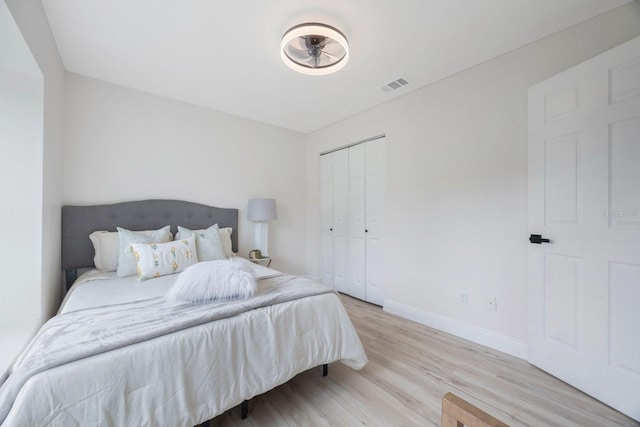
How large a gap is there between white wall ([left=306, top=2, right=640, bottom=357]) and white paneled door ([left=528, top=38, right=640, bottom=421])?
0.16m

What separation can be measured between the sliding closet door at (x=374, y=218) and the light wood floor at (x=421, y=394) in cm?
111

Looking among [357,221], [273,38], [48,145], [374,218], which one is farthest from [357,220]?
[48,145]

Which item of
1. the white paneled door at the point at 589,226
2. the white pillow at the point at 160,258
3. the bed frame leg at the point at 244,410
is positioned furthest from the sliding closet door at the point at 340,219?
the bed frame leg at the point at 244,410

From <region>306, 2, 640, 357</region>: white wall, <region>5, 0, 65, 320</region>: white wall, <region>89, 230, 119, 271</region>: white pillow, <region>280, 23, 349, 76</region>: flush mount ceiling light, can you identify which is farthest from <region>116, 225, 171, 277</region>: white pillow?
<region>306, 2, 640, 357</region>: white wall

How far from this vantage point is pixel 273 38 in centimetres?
200

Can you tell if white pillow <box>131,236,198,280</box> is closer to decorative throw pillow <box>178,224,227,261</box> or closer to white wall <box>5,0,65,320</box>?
decorative throw pillow <box>178,224,227,261</box>

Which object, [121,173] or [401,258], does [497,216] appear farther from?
[121,173]

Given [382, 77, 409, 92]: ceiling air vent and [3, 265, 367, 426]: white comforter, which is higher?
[382, 77, 409, 92]: ceiling air vent

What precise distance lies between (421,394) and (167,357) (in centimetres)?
151

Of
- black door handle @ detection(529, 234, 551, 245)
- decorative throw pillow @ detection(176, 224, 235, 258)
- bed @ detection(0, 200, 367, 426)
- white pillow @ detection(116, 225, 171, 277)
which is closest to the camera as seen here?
bed @ detection(0, 200, 367, 426)

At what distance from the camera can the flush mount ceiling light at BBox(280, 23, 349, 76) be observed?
178cm

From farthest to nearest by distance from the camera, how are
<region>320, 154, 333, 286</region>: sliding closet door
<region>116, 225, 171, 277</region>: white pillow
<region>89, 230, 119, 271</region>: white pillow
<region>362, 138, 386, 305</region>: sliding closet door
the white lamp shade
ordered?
<region>320, 154, 333, 286</region>: sliding closet door → the white lamp shade → <region>362, 138, 386, 305</region>: sliding closet door → <region>89, 230, 119, 271</region>: white pillow → <region>116, 225, 171, 277</region>: white pillow

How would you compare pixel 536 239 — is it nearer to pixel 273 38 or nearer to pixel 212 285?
pixel 212 285

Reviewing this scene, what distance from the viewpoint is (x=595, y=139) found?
1647 millimetres
